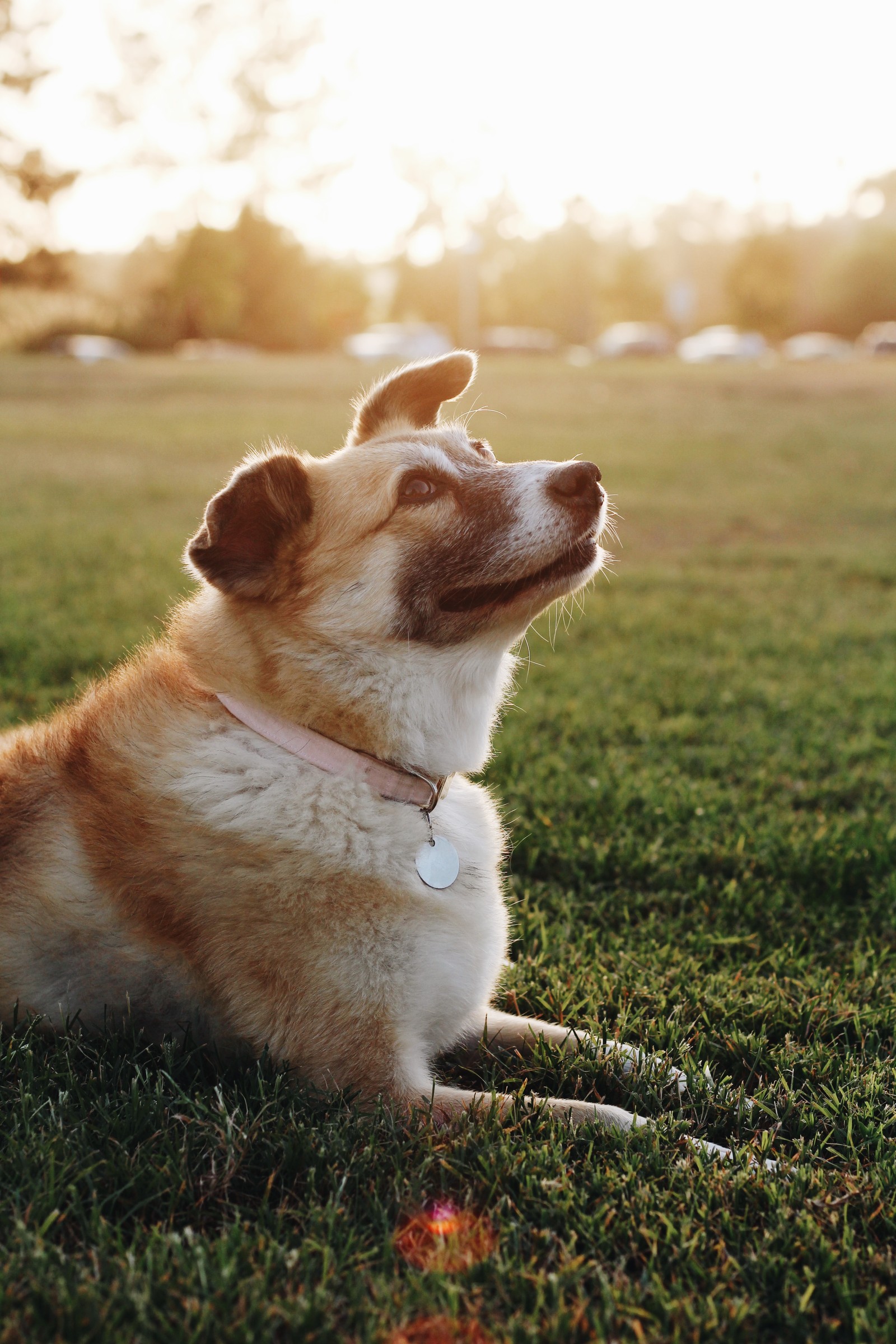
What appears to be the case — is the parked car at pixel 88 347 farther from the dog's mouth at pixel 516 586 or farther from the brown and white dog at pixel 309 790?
the dog's mouth at pixel 516 586

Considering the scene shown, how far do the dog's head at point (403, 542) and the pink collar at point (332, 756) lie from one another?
27cm

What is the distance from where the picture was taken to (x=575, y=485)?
3.09 m

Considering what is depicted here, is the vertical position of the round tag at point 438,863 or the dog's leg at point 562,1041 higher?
the round tag at point 438,863

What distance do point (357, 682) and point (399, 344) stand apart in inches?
1745

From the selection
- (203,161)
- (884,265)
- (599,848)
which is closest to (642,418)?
(599,848)

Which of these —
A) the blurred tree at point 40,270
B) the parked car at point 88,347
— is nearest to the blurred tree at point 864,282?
the parked car at point 88,347

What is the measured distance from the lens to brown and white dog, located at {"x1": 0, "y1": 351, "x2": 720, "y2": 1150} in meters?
2.63

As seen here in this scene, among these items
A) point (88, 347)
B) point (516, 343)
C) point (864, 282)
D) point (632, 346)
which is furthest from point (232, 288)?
point (864, 282)

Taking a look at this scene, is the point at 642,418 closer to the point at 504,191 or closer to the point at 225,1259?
the point at 225,1259

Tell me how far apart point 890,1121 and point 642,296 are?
70282mm

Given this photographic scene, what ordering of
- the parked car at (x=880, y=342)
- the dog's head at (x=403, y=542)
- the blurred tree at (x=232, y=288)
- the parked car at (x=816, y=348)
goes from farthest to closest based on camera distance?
the blurred tree at (x=232, y=288)
the parked car at (x=816, y=348)
the parked car at (x=880, y=342)
the dog's head at (x=403, y=542)

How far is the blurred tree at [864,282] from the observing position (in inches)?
2108

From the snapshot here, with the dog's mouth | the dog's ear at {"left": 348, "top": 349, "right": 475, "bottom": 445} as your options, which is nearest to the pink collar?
the dog's mouth

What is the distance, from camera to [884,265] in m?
53.6
